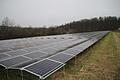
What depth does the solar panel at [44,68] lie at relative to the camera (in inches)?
231

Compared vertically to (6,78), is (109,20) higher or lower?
higher

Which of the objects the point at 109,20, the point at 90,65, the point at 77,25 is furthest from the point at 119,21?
the point at 90,65

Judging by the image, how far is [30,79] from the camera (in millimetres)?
6117

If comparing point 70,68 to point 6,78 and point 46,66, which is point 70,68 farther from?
point 6,78

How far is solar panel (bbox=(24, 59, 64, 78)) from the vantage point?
5863mm

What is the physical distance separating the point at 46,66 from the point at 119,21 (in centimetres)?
11294

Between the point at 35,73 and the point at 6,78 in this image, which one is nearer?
the point at 35,73

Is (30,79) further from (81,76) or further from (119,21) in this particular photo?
(119,21)

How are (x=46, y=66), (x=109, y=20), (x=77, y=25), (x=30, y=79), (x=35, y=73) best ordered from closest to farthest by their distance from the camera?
(x=35, y=73) → (x=30, y=79) → (x=46, y=66) → (x=77, y=25) → (x=109, y=20)

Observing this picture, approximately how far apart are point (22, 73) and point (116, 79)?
17.1ft

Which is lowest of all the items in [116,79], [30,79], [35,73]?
[116,79]

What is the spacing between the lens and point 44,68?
6516mm

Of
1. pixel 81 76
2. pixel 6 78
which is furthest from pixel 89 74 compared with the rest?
pixel 6 78

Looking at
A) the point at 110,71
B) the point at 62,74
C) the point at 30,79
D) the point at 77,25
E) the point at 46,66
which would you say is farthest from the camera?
the point at 77,25
